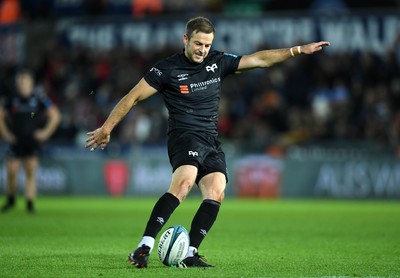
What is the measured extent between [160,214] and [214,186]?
2.33 feet

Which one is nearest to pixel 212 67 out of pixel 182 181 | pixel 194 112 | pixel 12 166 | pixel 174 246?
pixel 194 112

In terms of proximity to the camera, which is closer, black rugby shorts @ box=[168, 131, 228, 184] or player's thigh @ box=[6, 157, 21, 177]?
black rugby shorts @ box=[168, 131, 228, 184]

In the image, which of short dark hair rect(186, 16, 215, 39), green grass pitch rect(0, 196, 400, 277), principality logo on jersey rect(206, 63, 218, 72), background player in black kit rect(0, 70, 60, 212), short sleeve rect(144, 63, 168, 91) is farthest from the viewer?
background player in black kit rect(0, 70, 60, 212)

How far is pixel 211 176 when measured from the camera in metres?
8.48

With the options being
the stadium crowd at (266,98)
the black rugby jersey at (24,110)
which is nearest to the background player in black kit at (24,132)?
the black rugby jersey at (24,110)

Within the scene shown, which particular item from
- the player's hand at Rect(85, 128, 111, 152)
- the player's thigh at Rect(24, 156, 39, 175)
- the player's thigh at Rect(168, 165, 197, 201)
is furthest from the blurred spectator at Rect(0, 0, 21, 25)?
the player's thigh at Rect(168, 165, 197, 201)

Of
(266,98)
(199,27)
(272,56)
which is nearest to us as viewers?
(199,27)

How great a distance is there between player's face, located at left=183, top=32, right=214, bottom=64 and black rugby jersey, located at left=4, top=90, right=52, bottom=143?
8446 mm

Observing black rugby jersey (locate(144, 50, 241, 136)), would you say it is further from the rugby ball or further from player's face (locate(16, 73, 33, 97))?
player's face (locate(16, 73, 33, 97))

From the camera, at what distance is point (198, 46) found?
8.34m

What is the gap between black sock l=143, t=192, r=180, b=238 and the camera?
26.0ft

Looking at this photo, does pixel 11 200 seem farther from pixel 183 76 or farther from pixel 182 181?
pixel 182 181

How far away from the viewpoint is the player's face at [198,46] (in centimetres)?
827

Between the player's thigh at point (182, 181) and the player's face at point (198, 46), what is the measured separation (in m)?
1.08
